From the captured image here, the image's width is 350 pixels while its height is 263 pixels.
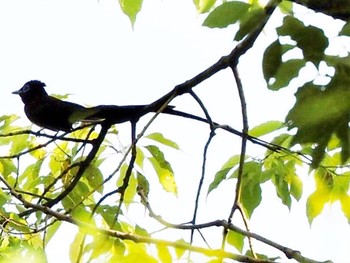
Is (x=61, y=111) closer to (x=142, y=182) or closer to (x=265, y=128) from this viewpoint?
(x=142, y=182)

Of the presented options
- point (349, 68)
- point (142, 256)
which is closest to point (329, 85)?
point (349, 68)

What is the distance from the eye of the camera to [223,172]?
2109 mm

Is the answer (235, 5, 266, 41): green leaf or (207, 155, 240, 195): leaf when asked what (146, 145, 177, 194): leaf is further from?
(235, 5, 266, 41): green leaf

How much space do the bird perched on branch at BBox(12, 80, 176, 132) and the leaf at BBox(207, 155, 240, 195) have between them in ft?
0.82

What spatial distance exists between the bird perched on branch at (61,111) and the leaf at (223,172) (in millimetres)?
250

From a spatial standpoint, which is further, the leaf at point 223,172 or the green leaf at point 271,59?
the leaf at point 223,172

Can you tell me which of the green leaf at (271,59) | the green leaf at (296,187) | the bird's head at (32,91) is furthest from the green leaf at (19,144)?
the green leaf at (271,59)

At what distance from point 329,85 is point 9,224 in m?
1.33

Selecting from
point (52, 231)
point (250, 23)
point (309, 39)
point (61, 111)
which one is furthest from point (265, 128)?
point (61, 111)

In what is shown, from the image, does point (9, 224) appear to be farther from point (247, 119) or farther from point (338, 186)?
point (338, 186)

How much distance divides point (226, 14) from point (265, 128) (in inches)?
28.3

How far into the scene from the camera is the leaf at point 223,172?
2.10m

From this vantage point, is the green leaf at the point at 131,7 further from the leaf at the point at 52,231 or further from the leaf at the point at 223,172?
the leaf at the point at 52,231

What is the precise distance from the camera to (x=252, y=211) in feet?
6.75
